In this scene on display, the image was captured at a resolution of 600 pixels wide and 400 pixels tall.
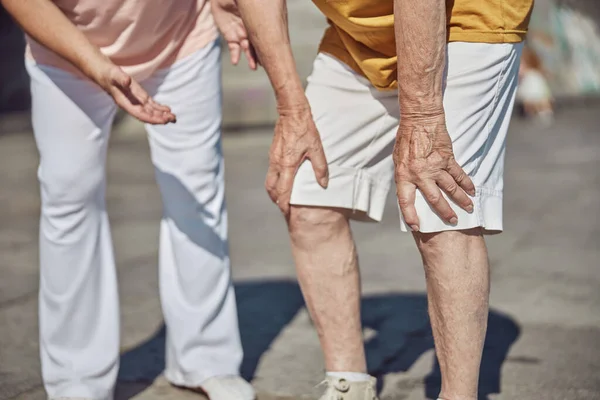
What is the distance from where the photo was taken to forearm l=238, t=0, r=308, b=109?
7.98 feet

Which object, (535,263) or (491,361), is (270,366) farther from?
(535,263)

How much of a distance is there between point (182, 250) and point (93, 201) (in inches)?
12.3

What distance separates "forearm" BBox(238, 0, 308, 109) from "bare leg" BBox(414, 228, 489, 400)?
493 mm

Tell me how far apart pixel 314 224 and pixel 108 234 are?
2.16 feet

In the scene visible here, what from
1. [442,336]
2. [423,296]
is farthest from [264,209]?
[442,336]

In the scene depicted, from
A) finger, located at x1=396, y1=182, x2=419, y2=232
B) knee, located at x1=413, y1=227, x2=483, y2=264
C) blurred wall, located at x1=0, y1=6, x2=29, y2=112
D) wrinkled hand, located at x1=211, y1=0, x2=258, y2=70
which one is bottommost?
blurred wall, located at x1=0, y1=6, x2=29, y2=112

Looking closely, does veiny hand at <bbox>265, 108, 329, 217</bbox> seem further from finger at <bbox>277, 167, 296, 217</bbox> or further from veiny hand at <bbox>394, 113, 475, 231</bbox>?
veiny hand at <bbox>394, 113, 475, 231</bbox>

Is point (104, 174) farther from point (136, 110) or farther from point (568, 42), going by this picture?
point (568, 42)

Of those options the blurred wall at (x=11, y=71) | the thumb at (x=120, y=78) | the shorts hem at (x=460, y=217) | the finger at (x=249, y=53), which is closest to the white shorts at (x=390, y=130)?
the shorts hem at (x=460, y=217)

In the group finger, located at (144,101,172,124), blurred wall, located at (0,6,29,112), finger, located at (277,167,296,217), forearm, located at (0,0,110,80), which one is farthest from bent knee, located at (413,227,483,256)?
blurred wall, located at (0,6,29,112)

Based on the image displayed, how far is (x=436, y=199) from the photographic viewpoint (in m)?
2.21

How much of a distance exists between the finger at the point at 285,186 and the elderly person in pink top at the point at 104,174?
0.34 meters

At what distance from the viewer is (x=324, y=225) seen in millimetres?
2568

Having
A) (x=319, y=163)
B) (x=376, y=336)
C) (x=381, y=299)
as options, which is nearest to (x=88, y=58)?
(x=319, y=163)
